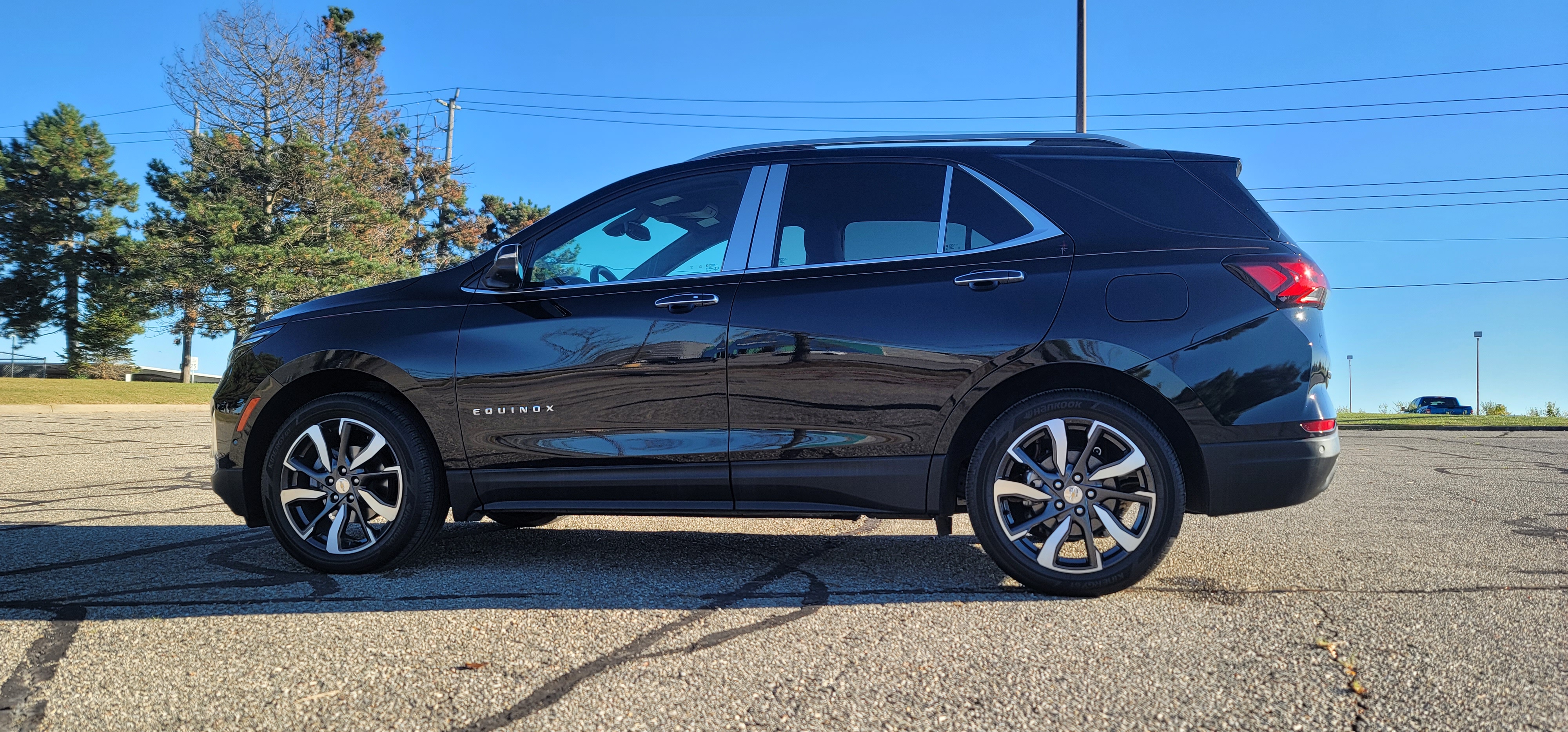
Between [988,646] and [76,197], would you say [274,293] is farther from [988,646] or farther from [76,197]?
[988,646]

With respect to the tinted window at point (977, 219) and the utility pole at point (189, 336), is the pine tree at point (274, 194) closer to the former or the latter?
the utility pole at point (189, 336)

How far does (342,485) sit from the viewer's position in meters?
4.10

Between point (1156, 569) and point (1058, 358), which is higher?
point (1058, 358)

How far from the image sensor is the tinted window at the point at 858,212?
3934 millimetres

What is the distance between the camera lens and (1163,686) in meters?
2.55

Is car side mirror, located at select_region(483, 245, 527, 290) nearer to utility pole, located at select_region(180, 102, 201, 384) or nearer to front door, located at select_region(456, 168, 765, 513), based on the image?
front door, located at select_region(456, 168, 765, 513)

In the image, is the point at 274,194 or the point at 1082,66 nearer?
the point at 1082,66

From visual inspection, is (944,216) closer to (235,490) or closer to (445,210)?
(235,490)

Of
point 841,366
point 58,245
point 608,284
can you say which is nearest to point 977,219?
point 841,366

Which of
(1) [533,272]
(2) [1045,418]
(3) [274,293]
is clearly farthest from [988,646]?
(3) [274,293]

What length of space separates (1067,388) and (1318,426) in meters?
Result: 0.88

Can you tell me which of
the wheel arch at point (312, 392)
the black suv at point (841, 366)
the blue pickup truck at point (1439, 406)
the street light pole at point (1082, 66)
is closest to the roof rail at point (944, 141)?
the black suv at point (841, 366)

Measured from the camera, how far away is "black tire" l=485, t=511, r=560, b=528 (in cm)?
426

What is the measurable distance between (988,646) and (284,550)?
3.22 metres
